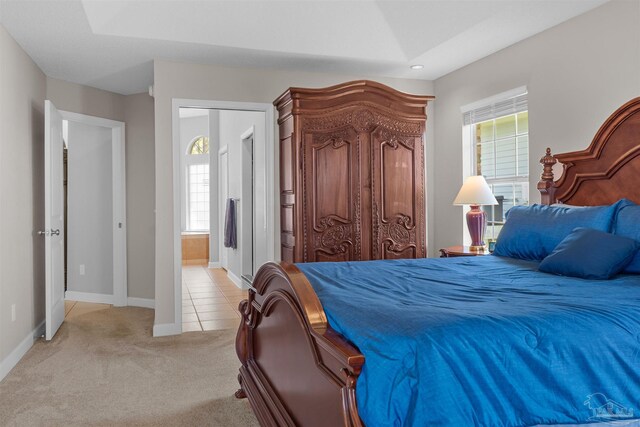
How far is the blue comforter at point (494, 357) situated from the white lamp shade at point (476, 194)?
2.17 m

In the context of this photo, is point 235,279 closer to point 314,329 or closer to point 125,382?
point 125,382

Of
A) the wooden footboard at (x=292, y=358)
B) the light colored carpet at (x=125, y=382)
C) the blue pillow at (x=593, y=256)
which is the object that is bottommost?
the light colored carpet at (x=125, y=382)

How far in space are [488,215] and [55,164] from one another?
402cm

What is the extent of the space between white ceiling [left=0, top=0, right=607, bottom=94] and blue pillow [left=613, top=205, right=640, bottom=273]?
5.11ft

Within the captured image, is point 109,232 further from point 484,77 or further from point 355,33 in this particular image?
point 484,77

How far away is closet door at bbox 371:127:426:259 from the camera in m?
4.51

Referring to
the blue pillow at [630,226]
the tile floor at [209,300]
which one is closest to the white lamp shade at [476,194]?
the blue pillow at [630,226]

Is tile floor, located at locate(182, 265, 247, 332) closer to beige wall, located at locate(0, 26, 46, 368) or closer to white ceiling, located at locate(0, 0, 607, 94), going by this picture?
beige wall, located at locate(0, 26, 46, 368)

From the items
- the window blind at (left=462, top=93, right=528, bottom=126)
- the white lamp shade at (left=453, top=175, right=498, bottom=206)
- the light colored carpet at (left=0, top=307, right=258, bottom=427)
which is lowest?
the light colored carpet at (left=0, top=307, right=258, bottom=427)

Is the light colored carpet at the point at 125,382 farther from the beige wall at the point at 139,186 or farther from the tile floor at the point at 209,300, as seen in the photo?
the beige wall at the point at 139,186

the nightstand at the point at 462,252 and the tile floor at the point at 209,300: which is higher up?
the nightstand at the point at 462,252

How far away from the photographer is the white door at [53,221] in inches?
167

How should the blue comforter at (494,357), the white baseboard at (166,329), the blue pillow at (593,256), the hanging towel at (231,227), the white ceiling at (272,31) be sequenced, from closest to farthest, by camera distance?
1. the blue comforter at (494,357)
2. the blue pillow at (593,256)
3. the white ceiling at (272,31)
4. the white baseboard at (166,329)
5. the hanging towel at (231,227)

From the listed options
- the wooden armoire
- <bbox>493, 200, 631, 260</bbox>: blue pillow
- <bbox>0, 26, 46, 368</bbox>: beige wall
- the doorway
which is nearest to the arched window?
the doorway
